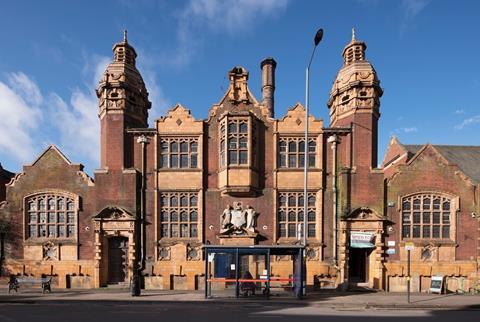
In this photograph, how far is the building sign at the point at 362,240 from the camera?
62.7 ft

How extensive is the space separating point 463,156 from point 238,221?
21439 mm

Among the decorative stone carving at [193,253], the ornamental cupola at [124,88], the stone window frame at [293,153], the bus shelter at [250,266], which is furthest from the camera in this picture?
the ornamental cupola at [124,88]

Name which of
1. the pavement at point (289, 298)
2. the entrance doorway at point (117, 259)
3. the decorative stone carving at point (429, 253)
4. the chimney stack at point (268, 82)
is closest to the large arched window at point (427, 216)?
the decorative stone carving at point (429, 253)

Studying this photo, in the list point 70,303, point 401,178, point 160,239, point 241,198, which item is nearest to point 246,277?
point 241,198

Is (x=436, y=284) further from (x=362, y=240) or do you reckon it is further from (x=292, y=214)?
(x=292, y=214)

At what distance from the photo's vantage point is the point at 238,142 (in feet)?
63.9

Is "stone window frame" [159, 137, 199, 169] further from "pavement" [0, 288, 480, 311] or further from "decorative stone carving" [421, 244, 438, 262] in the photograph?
"decorative stone carving" [421, 244, 438, 262]

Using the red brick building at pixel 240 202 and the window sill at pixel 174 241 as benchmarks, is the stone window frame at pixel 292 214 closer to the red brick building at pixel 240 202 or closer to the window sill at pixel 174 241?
the red brick building at pixel 240 202

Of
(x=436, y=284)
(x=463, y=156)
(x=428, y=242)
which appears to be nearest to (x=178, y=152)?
(x=428, y=242)

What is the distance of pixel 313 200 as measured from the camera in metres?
20.1

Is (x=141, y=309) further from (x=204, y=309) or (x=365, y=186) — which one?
(x=365, y=186)

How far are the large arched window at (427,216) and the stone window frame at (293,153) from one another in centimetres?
635

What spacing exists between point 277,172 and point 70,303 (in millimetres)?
13359

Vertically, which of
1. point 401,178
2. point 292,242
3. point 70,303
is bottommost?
point 70,303
